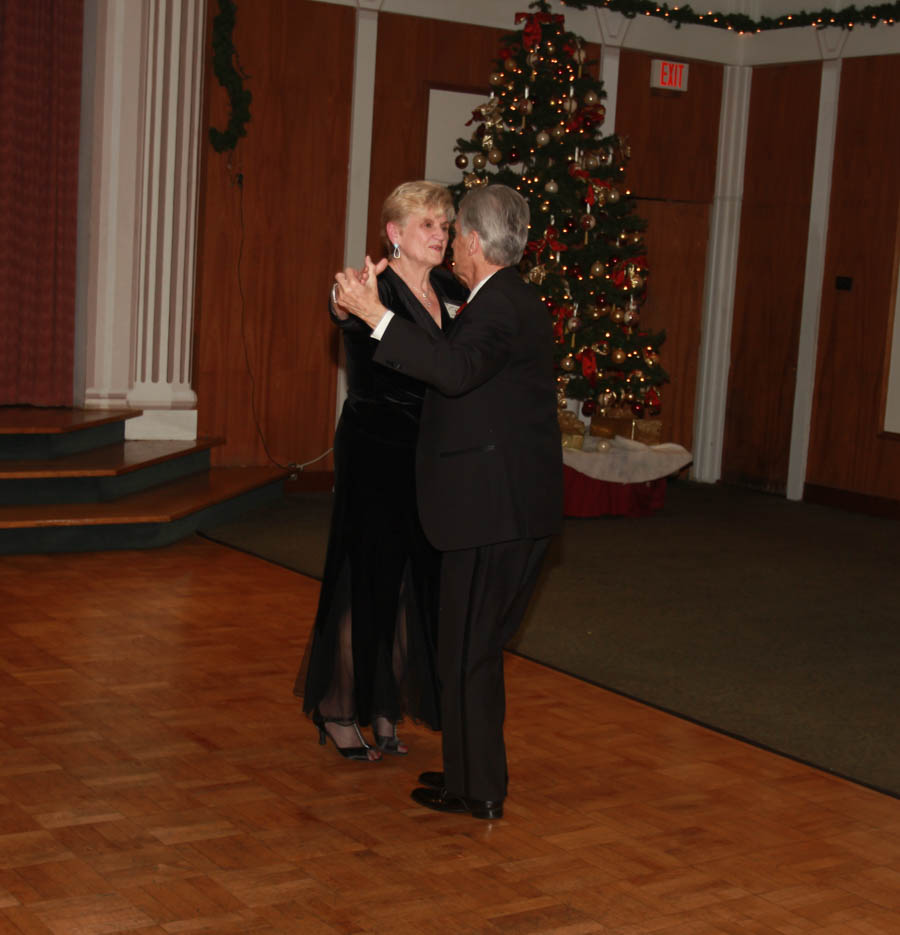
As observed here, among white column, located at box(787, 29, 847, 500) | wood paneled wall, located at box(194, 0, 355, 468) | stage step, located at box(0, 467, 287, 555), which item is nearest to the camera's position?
stage step, located at box(0, 467, 287, 555)

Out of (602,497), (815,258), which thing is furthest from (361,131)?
(815,258)

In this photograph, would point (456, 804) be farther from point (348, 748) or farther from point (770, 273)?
point (770, 273)

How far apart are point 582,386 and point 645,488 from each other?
0.72m

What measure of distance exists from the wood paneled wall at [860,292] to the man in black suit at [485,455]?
608 cm

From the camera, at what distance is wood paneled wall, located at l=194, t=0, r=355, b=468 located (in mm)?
8219

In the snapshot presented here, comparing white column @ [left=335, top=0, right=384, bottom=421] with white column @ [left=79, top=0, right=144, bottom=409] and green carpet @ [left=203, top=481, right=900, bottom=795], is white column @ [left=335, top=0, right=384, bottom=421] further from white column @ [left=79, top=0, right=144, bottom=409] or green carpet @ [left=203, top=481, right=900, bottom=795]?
green carpet @ [left=203, top=481, right=900, bottom=795]

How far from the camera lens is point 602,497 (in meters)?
8.15

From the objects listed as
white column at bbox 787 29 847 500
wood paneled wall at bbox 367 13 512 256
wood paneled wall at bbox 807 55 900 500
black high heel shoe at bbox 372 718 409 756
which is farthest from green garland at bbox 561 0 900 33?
black high heel shoe at bbox 372 718 409 756

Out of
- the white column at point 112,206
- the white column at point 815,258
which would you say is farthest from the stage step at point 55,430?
the white column at point 815,258

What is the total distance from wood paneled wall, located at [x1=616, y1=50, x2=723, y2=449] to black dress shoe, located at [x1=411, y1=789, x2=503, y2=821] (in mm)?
6560

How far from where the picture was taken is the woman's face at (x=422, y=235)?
11.8ft

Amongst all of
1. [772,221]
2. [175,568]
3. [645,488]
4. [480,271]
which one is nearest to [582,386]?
[645,488]

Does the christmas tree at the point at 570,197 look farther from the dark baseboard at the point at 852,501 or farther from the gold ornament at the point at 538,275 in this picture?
the dark baseboard at the point at 852,501

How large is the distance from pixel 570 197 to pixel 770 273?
209 centimetres
